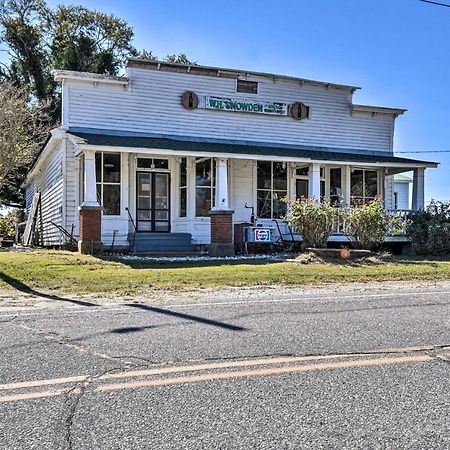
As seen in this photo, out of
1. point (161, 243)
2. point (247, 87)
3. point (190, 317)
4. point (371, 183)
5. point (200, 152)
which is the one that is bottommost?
point (190, 317)

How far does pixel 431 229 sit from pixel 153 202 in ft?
31.8

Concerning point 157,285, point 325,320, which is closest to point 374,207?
point 157,285

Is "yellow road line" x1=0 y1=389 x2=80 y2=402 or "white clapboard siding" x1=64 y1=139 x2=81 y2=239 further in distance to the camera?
"white clapboard siding" x1=64 y1=139 x2=81 y2=239

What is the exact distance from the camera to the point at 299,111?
22.7 metres

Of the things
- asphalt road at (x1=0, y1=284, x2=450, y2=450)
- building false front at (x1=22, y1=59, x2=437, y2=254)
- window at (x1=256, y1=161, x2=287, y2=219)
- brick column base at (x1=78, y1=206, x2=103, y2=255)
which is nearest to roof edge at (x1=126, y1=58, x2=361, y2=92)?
building false front at (x1=22, y1=59, x2=437, y2=254)

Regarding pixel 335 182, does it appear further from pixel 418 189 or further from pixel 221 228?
pixel 221 228

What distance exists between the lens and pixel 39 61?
3941 cm

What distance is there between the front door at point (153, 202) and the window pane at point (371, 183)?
8670 millimetres

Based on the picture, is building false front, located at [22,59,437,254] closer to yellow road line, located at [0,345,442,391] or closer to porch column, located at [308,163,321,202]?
porch column, located at [308,163,321,202]

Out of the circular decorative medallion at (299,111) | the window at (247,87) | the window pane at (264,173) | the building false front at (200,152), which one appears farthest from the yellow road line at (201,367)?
the circular decorative medallion at (299,111)

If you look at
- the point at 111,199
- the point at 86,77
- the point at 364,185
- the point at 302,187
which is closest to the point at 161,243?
the point at 111,199

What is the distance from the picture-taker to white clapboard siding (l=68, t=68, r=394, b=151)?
1997 centimetres

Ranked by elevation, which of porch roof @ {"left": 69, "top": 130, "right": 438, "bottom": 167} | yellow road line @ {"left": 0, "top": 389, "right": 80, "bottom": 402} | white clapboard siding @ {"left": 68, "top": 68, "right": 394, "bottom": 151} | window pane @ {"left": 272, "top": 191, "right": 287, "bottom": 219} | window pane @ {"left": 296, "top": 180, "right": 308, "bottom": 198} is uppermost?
white clapboard siding @ {"left": 68, "top": 68, "right": 394, "bottom": 151}

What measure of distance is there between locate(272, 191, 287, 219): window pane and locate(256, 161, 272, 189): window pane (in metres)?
0.49
